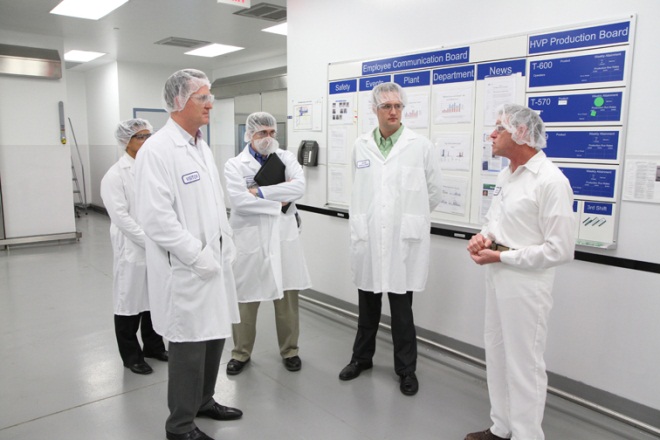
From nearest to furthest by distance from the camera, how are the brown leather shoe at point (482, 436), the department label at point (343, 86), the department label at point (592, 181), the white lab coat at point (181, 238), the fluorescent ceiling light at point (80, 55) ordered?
1. the white lab coat at point (181, 238)
2. the brown leather shoe at point (482, 436)
3. the department label at point (592, 181)
4. the department label at point (343, 86)
5. the fluorescent ceiling light at point (80, 55)

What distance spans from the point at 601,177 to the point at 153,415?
266 cm

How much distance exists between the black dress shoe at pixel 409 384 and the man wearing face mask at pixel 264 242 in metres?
0.68

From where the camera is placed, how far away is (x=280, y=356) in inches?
129

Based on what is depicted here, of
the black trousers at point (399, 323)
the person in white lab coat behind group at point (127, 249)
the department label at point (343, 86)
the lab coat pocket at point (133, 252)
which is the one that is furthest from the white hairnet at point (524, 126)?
the lab coat pocket at point (133, 252)

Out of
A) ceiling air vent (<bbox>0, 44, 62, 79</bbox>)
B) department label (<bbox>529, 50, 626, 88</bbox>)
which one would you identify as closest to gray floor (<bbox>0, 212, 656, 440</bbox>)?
department label (<bbox>529, 50, 626, 88</bbox>)

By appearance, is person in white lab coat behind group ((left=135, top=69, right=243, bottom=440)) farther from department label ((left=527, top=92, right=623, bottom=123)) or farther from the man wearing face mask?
department label ((left=527, top=92, right=623, bottom=123))

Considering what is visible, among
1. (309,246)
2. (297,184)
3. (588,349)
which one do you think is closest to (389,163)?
(297,184)

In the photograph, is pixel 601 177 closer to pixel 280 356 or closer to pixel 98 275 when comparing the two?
pixel 280 356

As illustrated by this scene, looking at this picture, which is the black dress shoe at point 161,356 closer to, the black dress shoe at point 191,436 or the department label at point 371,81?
the black dress shoe at point 191,436

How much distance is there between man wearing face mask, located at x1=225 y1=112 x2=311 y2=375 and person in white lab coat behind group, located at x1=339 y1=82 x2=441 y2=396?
44cm

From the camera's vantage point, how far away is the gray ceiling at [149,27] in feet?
17.2

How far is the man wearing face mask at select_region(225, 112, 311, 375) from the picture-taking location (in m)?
2.89

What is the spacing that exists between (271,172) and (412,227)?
3.08 ft

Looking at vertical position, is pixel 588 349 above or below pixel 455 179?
below
